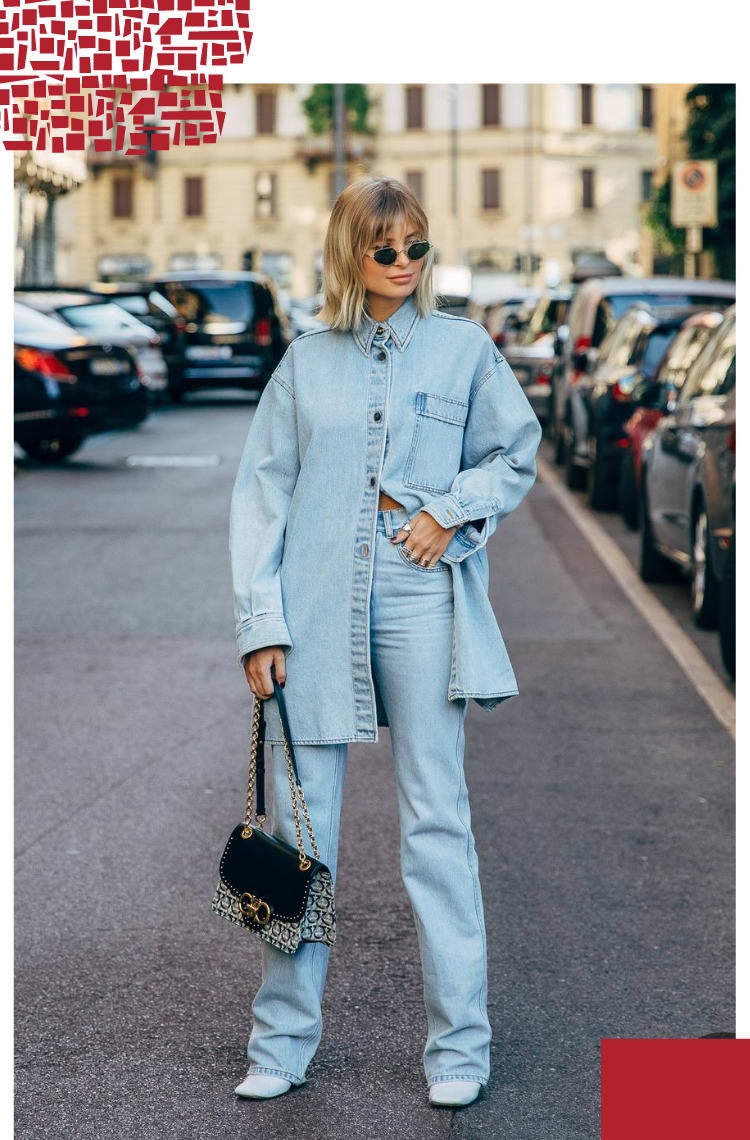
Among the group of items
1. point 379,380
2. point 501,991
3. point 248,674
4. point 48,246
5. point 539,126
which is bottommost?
point 501,991

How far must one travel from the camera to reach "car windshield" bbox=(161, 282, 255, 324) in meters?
28.0

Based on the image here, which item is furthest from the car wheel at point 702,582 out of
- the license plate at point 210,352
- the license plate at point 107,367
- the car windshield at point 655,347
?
the license plate at point 210,352

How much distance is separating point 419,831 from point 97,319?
19290 millimetres

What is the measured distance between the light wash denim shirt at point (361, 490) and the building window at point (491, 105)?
76.9 metres

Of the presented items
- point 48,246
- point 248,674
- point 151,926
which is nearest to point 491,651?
point 248,674

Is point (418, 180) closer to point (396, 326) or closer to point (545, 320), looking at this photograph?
point (545, 320)

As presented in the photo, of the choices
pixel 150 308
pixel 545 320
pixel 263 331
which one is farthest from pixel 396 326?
pixel 263 331

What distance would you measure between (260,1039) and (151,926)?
1.15 metres

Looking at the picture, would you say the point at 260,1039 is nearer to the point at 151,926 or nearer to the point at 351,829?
the point at 151,926

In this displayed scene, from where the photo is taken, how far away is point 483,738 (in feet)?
24.4

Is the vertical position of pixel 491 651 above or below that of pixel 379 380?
below

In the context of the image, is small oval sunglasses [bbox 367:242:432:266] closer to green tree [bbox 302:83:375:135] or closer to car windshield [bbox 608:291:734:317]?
car windshield [bbox 608:291:734:317]

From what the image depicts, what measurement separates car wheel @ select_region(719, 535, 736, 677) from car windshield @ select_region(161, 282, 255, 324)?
2015 cm

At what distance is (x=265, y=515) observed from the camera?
12.8ft
